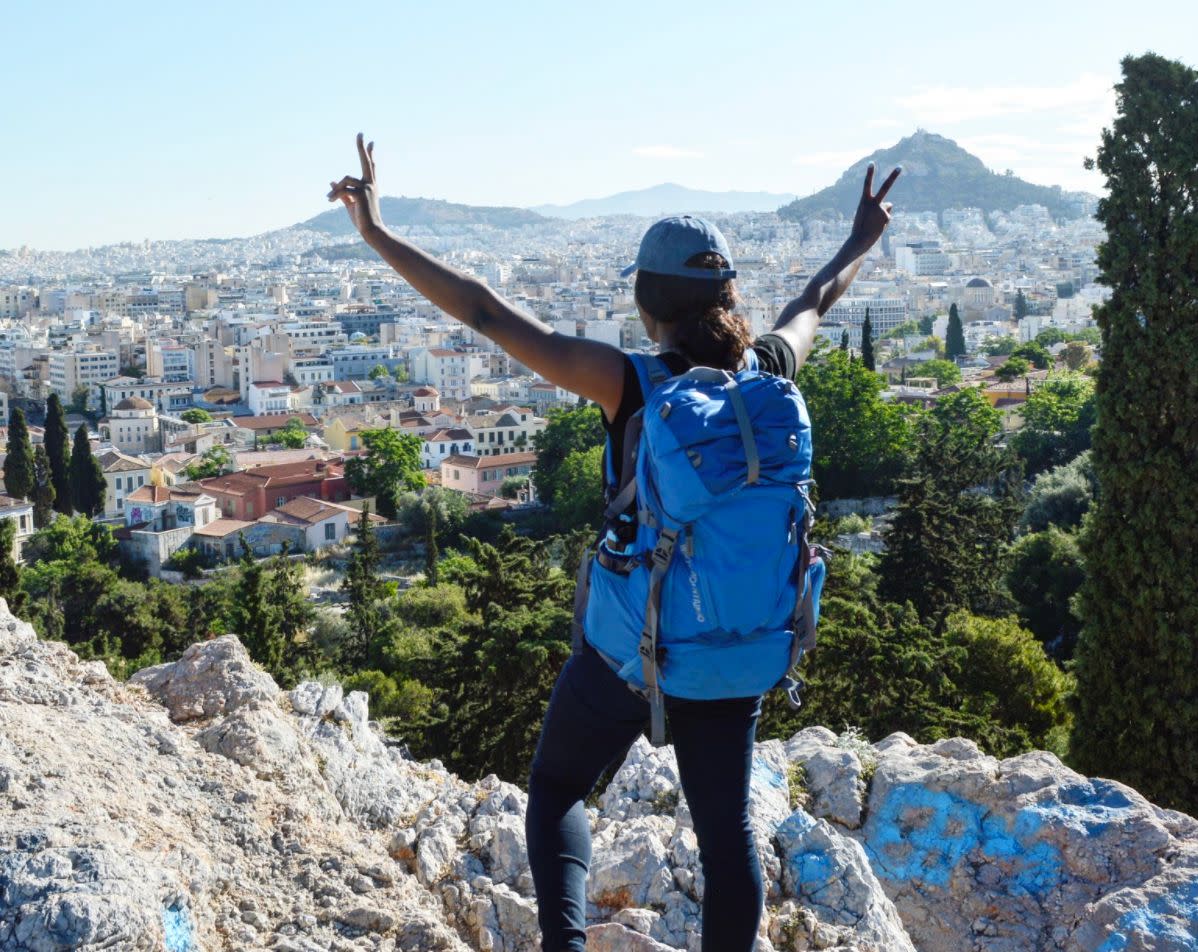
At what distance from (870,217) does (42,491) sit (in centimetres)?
3784

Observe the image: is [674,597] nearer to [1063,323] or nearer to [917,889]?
[917,889]

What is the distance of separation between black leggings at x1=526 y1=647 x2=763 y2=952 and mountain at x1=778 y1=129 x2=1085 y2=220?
18329 cm

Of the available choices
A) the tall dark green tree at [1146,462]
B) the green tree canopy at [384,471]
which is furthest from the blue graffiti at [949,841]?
the green tree canopy at [384,471]

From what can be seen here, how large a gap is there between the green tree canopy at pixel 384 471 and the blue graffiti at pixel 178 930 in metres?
35.5

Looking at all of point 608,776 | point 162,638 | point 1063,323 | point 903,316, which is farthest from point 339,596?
point 903,316

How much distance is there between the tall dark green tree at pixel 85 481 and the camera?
38.5 metres

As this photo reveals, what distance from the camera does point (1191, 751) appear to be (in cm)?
638

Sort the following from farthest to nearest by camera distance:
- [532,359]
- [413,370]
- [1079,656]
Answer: [413,370] → [1079,656] → [532,359]

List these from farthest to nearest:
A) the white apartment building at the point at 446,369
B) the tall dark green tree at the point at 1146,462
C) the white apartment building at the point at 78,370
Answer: the white apartment building at the point at 78,370 → the white apartment building at the point at 446,369 → the tall dark green tree at the point at 1146,462

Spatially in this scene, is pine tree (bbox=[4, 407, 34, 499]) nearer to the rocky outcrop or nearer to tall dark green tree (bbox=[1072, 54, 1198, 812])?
tall dark green tree (bbox=[1072, 54, 1198, 812])

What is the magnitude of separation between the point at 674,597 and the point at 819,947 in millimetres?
1080

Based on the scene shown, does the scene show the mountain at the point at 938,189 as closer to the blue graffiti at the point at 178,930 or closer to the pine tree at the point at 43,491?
the pine tree at the point at 43,491

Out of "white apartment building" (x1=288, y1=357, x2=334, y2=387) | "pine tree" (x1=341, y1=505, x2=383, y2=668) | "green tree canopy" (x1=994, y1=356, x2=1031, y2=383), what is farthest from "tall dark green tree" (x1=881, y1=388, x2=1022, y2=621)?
"white apartment building" (x1=288, y1=357, x2=334, y2=387)

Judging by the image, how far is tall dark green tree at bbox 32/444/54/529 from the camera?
36875 millimetres
